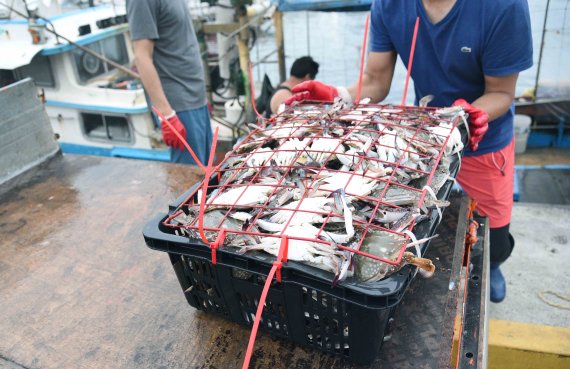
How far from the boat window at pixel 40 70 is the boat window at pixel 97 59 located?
18.4 inches

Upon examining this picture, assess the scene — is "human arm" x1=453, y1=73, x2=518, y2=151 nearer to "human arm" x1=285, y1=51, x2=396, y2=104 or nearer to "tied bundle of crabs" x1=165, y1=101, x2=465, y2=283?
"tied bundle of crabs" x1=165, y1=101, x2=465, y2=283

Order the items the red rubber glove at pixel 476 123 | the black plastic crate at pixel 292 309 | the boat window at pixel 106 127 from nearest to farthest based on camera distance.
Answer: the black plastic crate at pixel 292 309
the red rubber glove at pixel 476 123
the boat window at pixel 106 127

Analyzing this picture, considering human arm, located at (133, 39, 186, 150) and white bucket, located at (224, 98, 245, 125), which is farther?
white bucket, located at (224, 98, 245, 125)

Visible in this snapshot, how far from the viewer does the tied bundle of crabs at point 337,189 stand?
1247mm

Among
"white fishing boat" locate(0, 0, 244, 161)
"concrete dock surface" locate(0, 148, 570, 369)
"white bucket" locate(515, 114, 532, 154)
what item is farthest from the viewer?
"white bucket" locate(515, 114, 532, 154)

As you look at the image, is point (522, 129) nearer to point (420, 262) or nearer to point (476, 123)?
point (476, 123)

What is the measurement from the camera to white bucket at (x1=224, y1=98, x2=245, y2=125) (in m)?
7.93

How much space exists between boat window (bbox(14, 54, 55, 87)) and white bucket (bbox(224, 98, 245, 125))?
2.94 m

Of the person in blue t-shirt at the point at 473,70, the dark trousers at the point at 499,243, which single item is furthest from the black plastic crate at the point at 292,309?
the dark trousers at the point at 499,243

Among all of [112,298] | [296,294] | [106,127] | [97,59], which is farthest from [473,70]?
[97,59]

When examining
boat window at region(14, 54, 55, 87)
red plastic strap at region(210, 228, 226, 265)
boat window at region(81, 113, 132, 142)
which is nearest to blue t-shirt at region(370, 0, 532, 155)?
red plastic strap at region(210, 228, 226, 265)

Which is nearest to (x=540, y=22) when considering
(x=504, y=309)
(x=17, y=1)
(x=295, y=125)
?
(x=504, y=309)

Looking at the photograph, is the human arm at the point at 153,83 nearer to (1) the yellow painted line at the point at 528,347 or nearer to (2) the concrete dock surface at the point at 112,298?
→ (2) the concrete dock surface at the point at 112,298

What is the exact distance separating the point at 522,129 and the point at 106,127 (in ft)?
22.7
